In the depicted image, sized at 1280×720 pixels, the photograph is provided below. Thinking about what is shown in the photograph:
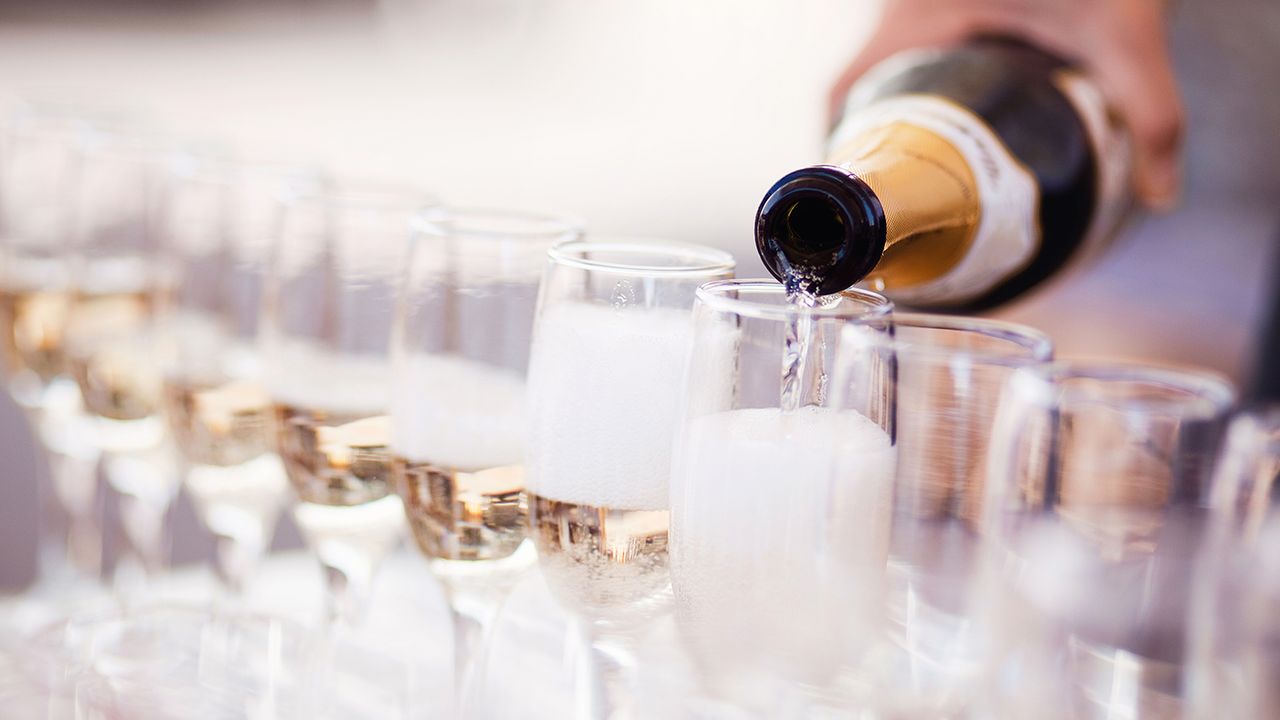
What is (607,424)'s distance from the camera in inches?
20.8

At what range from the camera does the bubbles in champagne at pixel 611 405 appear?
527 millimetres

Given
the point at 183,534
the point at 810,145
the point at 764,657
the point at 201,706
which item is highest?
the point at 810,145

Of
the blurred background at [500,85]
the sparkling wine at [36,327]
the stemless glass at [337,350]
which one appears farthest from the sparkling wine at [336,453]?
the blurred background at [500,85]

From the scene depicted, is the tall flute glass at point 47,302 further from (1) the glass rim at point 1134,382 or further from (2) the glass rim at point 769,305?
(1) the glass rim at point 1134,382

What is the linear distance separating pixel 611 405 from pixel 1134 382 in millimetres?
215

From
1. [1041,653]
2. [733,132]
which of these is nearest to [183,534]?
[1041,653]

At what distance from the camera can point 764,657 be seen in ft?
1.56

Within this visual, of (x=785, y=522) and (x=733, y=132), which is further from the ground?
(x=733, y=132)

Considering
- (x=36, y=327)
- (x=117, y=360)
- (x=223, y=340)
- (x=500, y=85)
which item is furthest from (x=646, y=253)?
(x=500, y=85)

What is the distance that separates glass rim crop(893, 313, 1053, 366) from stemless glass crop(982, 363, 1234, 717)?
7 cm

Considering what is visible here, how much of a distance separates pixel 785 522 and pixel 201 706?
408mm

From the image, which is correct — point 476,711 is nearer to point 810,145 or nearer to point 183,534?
point 183,534

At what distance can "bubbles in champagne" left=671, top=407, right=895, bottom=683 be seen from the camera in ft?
1.49

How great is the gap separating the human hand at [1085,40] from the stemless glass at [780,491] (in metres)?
0.47
